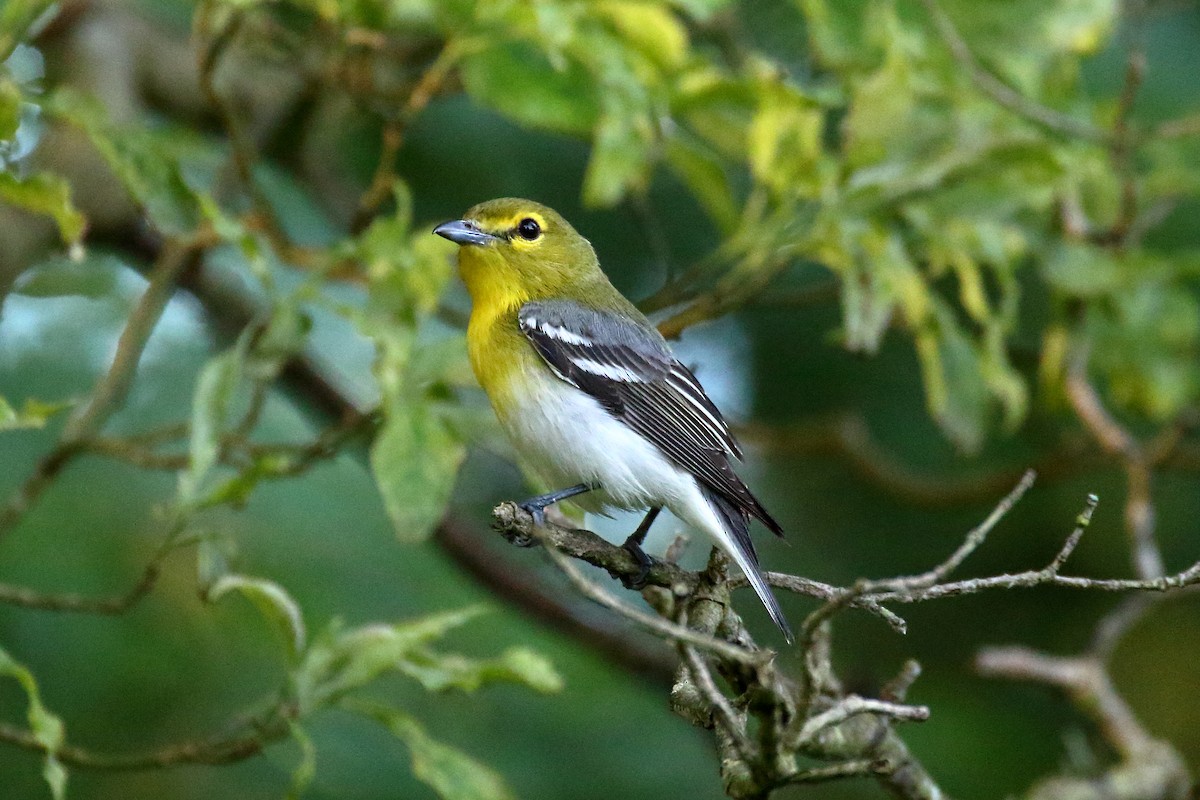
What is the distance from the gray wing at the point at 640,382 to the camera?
338cm

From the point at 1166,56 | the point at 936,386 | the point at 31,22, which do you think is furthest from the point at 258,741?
the point at 1166,56

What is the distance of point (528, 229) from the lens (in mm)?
Answer: 3963

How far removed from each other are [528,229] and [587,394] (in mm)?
652

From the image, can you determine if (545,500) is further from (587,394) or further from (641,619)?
(641,619)

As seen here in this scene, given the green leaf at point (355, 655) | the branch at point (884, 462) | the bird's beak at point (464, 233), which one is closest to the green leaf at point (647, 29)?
the bird's beak at point (464, 233)

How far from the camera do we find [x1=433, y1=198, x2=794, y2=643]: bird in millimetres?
3359

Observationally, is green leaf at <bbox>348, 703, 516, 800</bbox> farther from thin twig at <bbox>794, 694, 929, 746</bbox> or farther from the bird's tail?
thin twig at <bbox>794, 694, 929, 746</bbox>

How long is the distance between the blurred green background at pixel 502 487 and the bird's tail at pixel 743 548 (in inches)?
21.5

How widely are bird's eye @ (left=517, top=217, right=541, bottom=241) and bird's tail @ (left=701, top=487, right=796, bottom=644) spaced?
1007 mm

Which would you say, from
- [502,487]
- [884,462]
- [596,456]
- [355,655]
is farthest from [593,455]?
[502,487]

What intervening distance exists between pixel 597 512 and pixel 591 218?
6.48ft

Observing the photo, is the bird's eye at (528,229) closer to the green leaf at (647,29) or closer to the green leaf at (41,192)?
the green leaf at (647,29)

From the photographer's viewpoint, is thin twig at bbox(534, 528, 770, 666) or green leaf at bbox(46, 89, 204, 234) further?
green leaf at bbox(46, 89, 204, 234)

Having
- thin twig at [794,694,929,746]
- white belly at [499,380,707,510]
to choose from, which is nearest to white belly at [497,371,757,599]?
white belly at [499,380,707,510]
